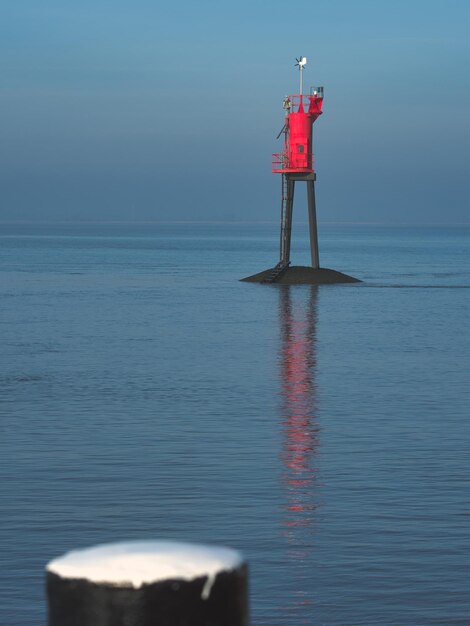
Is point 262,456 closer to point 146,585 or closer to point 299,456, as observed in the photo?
point 299,456

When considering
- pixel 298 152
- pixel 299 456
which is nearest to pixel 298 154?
pixel 298 152

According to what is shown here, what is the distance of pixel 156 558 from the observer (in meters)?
2.35

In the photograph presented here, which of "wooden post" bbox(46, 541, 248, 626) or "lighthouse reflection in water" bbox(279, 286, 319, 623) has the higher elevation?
"wooden post" bbox(46, 541, 248, 626)

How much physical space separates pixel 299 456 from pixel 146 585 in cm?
1919

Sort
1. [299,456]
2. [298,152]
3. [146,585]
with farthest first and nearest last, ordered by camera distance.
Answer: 1. [298,152]
2. [299,456]
3. [146,585]

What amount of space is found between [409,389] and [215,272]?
81811 millimetres

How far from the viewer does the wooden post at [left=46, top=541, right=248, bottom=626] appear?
91.8 inches

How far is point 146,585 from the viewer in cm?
234

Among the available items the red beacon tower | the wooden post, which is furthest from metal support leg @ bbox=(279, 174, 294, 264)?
the wooden post

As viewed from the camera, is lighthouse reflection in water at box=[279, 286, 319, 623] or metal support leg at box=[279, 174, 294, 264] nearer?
lighthouse reflection in water at box=[279, 286, 319, 623]

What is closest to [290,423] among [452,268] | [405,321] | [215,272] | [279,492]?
[279,492]

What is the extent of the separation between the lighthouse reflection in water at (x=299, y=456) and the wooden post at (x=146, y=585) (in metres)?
9.48

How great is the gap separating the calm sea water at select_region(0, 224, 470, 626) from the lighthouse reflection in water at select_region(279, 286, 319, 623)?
0.05 m

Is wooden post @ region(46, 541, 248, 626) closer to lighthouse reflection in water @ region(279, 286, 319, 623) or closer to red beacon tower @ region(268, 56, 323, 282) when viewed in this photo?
lighthouse reflection in water @ region(279, 286, 319, 623)
